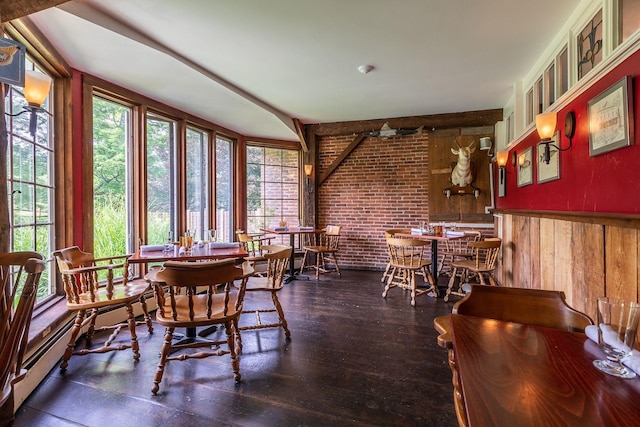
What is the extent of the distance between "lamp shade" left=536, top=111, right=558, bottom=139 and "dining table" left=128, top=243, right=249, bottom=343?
2.67m

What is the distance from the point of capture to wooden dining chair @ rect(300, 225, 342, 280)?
523 cm

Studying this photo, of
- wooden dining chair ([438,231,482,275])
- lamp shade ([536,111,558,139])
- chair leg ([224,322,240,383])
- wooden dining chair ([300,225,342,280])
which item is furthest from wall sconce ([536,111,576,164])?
wooden dining chair ([300,225,342,280])

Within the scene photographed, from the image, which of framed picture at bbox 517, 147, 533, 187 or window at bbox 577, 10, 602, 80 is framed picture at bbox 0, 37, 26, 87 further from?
framed picture at bbox 517, 147, 533, 187

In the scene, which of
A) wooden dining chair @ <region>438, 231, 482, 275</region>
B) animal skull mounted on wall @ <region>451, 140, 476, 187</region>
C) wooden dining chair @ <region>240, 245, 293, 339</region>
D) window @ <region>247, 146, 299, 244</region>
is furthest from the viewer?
window @ <region>247, 146, 299, 244</region>

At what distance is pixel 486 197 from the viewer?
16.7 feet

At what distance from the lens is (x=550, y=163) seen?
2.60m

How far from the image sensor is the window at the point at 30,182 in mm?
2235

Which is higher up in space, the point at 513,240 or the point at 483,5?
the point at 483,5

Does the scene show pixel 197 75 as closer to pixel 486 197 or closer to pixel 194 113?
pixel 194 113

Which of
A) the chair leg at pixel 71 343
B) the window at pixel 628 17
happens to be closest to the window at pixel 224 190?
the chair leg at pixel 71 343

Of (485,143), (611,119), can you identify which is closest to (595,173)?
(611,119)

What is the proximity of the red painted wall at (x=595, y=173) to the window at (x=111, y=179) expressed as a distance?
4.22 metres

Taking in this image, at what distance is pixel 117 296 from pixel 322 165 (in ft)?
13.9

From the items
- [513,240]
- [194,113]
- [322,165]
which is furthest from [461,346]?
[322,165]
